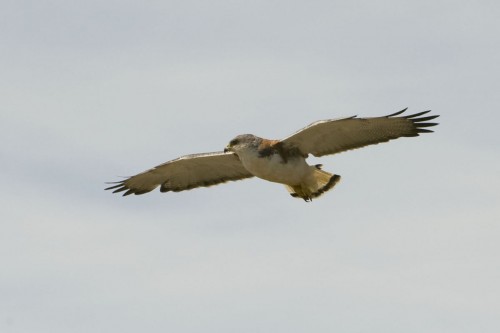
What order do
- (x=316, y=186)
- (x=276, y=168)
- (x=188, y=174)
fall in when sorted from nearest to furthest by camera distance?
(x=276, y=168) < (x=316, y=186) < (x=188, y=174)

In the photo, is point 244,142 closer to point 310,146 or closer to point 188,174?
point 310,146

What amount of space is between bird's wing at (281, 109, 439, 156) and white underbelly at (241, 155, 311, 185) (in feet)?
1.25

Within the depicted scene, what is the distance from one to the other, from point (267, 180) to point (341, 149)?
1611mm

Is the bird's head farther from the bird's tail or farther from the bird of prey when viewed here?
the bird's tail

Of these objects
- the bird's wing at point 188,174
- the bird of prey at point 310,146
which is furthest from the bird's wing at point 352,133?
the bird's wing at point 188,174

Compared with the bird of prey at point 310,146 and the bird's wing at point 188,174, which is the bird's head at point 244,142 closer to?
the bird of prey at point 310,146

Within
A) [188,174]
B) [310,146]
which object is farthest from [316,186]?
[188,174]

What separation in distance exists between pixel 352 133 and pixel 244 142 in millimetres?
2119

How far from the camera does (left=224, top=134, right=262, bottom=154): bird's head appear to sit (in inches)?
986

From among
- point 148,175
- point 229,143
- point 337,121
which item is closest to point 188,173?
point 148,175

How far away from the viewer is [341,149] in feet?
84.1

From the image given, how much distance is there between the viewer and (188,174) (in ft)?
92.0

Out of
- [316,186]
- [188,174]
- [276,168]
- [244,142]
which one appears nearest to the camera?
[276,168]

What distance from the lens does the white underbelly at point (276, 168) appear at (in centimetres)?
2494
